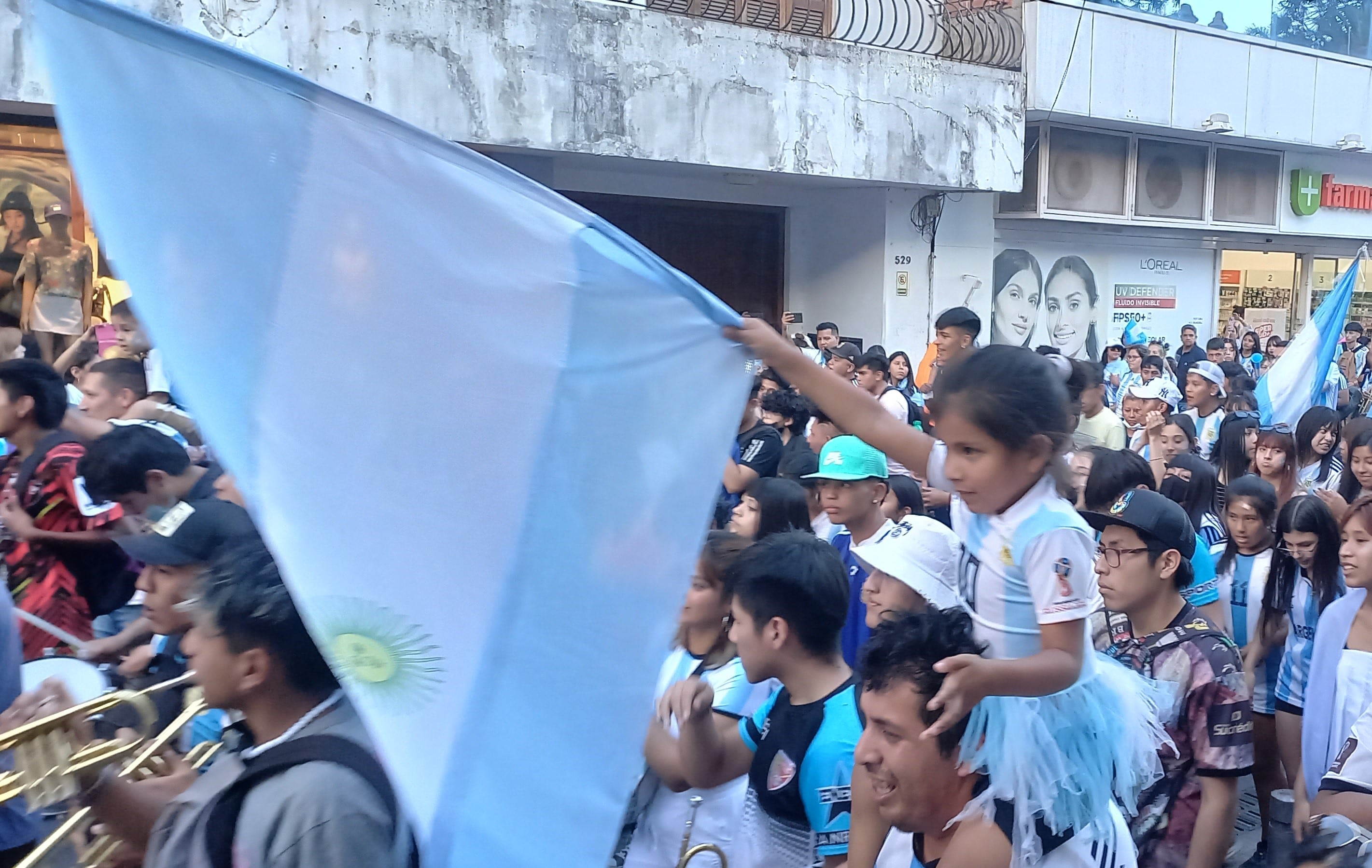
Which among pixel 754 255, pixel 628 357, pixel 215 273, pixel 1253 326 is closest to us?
pixel 215 273

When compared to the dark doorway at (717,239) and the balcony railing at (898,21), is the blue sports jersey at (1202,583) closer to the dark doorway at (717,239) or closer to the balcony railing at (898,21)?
the balcony railing at (898,21)

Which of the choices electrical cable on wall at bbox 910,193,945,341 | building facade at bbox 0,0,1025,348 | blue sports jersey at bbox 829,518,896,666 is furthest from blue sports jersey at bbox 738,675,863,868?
electrical cable on wall at bbox 910,193,945,341

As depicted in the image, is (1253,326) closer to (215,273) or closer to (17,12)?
(17,12)

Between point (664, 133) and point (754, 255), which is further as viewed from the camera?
point (754, 255)

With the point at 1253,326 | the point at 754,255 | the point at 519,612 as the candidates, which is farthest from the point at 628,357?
the point at 1253,326

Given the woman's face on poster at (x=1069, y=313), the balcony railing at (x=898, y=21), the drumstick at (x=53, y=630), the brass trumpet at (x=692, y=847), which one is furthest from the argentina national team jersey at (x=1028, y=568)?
the woman's face on poster at (x=1069, y=313)

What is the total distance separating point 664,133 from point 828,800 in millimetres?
9710

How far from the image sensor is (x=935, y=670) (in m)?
1.95

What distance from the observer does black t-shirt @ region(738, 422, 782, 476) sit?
614 cm

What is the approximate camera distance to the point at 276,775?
178 cm

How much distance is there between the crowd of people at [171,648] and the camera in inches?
69.2

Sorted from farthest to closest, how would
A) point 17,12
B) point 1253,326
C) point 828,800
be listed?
1. point 1253,326
2. point 17,12
3. point 828,800

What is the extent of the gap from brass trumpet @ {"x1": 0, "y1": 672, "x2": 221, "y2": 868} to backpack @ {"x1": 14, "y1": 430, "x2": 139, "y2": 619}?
1.81m

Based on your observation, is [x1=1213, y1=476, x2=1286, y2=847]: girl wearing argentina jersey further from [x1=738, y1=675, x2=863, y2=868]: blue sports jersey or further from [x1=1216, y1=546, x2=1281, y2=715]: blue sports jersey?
[x1=738, y1=675, x2=863, y2=868]: blue sports jersey
